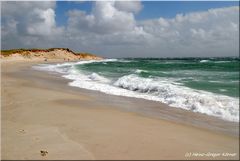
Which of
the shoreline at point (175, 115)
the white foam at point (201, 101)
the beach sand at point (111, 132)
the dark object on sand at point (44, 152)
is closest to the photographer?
the dark object on sand at point (44, 152)

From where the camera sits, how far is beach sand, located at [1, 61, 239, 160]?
6328 millimetres

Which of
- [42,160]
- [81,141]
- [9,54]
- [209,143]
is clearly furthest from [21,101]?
[9,54]

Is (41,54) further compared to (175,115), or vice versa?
(41,54)

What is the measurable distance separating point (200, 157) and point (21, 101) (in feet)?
29.0

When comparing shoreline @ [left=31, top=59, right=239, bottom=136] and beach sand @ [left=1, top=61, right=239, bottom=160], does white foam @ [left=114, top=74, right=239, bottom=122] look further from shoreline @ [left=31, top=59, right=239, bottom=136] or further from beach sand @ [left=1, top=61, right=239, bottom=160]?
beach sand @ [left=1, top=61, right=239, bottom=160]

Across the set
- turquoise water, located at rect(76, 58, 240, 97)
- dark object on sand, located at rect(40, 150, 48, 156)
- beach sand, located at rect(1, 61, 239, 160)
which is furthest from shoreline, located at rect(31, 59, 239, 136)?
dark object on sand, located at rect(40, 150, 48, 156)

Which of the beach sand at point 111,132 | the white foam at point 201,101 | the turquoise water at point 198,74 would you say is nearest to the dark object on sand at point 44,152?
the beach sand at point 111,132

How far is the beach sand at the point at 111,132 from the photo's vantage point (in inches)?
249

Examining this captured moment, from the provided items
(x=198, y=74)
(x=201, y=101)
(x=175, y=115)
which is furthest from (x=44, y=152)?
(x=198, y=74)

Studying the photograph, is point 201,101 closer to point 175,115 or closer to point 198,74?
point 175,115

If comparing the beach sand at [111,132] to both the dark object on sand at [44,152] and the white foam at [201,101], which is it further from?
the white foam at [201,101]

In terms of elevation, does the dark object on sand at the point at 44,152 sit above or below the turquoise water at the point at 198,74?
below

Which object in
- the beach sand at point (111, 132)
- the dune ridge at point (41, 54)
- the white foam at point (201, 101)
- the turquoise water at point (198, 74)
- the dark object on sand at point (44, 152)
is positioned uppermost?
the dune ridge at point (41, 54)

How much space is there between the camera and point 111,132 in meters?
7.91
